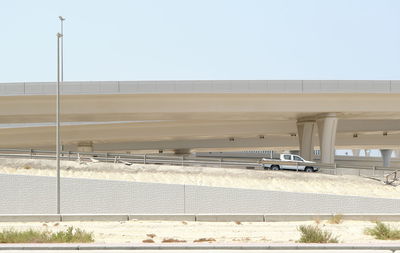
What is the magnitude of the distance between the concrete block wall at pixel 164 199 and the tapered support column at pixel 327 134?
45.0ft

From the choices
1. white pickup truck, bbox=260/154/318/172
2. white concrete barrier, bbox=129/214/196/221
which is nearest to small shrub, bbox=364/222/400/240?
white concrete barrier, bbox=129/214/196/221

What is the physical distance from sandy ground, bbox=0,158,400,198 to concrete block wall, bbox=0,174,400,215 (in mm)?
2873

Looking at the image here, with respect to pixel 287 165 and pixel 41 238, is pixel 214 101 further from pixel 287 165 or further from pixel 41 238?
pixel 41 238

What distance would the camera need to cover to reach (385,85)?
1615 inches

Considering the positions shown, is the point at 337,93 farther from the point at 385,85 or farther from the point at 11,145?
the point at 11,145

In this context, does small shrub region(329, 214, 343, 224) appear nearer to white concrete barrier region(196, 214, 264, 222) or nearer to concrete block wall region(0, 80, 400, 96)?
white concrete barrier region(196, 214, 264, 222)

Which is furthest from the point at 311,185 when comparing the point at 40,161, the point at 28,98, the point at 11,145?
the point at 11,145

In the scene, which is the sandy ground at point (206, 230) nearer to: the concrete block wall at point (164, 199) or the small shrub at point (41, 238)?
the small shrub at point (41, 238)

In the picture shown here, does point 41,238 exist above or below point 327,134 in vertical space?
below

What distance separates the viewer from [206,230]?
2081 centimetres

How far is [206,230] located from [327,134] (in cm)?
2598

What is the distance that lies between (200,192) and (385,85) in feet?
63.4

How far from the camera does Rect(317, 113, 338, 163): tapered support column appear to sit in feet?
143

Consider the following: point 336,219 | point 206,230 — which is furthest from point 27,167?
point 336,219
